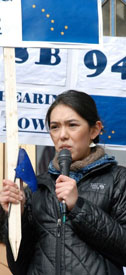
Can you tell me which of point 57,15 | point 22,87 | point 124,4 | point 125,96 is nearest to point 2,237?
point 22,87

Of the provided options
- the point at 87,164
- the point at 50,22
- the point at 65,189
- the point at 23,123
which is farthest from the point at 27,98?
the point at 65,189

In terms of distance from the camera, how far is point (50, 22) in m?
3.01

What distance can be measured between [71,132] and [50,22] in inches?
28.3

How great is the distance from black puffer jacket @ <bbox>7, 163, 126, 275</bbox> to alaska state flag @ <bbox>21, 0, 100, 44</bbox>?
787 mm

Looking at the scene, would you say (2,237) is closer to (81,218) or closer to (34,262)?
(34,262)

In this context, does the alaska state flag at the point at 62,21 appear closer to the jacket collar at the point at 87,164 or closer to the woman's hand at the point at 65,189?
the jacket collar at the point at 87,164

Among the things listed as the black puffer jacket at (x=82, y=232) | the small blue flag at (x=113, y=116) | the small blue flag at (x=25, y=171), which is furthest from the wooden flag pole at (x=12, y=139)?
the small blue flag at (x=113, y=116)

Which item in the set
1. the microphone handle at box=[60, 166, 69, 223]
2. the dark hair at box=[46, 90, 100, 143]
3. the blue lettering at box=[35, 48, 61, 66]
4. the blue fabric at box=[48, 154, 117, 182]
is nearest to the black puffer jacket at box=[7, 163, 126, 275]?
the blue fabric at box=[48, 154, 117, 182]

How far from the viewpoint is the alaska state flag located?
9.64ft

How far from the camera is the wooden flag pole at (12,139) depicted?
7.67 ft

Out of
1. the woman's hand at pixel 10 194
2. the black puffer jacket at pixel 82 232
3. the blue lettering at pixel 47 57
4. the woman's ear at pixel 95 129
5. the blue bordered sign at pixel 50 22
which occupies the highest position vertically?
the blue bordered sign at pixel 50 22

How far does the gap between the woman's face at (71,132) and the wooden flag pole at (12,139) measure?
245 millimetres

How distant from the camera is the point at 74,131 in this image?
8.68ft

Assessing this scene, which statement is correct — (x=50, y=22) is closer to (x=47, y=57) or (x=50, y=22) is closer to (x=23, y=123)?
(x=47, y=57)
